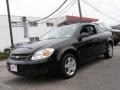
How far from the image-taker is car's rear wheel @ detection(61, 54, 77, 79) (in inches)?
222

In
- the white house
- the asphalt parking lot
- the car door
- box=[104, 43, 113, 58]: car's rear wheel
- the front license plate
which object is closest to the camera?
the asphalt parking lot

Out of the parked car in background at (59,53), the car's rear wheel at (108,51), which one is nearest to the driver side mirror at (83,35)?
the parked car in background at (59,53)

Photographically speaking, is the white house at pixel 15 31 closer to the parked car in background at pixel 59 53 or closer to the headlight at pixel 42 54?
the parked car in background at pixel 59 53

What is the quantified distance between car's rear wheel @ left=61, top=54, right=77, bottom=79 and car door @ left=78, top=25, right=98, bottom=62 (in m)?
0.41

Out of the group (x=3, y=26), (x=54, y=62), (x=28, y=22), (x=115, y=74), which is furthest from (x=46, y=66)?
(x=28, y=22)

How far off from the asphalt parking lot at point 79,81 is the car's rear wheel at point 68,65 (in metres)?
0.14

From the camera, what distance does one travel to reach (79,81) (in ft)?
18.0

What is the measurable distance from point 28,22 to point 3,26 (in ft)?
13.7

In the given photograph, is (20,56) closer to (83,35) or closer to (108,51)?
(83,35)

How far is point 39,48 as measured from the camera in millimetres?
5547

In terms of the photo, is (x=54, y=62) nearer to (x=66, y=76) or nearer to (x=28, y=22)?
(x=66, y=76)

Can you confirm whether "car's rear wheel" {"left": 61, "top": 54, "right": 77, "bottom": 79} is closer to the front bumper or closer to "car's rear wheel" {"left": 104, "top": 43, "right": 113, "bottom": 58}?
the front bumper

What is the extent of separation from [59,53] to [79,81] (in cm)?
88

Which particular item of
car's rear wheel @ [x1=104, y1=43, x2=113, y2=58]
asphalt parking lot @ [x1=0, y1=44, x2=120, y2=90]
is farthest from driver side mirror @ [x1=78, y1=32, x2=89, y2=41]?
car's rear wheel @ [x1=104, y1=43, x2=113, y2=58]
